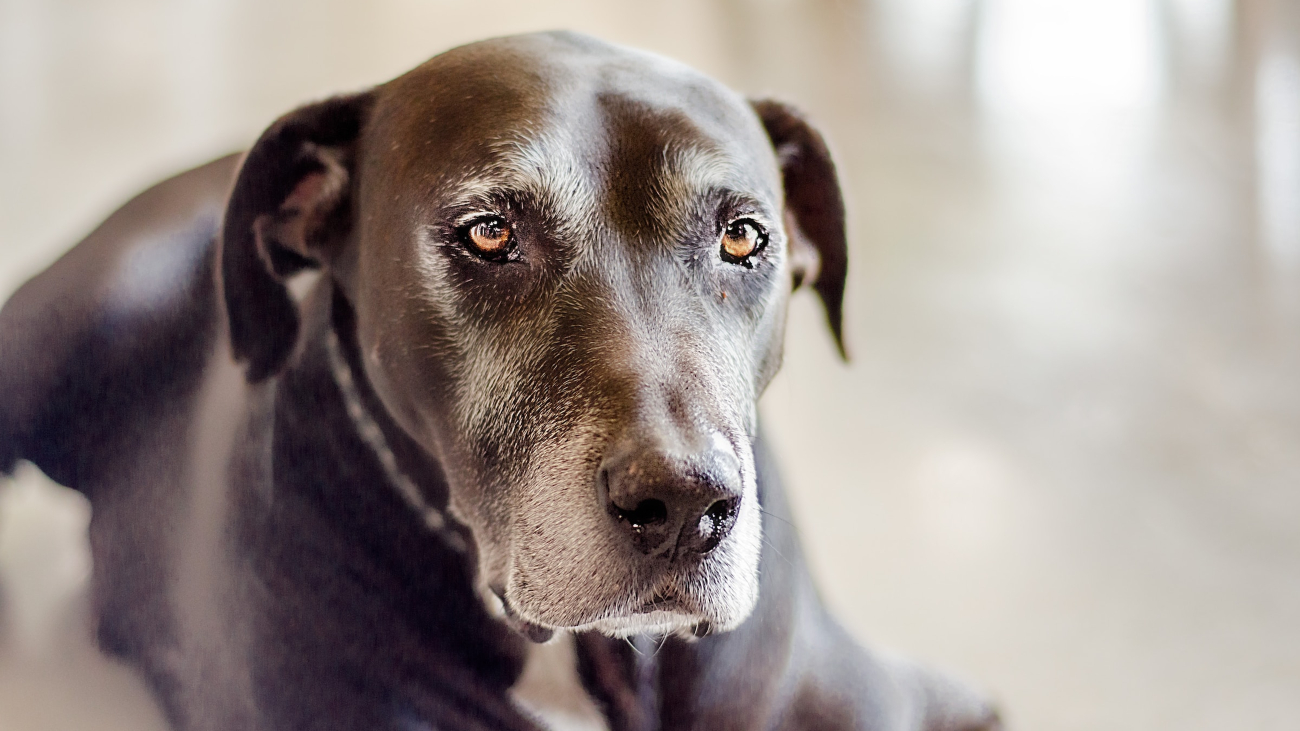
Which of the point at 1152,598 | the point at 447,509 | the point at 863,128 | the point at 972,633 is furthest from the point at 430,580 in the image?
the point at 863,128

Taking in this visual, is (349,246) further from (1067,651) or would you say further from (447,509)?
(1067,651)

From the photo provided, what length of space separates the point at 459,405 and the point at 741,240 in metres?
0.29

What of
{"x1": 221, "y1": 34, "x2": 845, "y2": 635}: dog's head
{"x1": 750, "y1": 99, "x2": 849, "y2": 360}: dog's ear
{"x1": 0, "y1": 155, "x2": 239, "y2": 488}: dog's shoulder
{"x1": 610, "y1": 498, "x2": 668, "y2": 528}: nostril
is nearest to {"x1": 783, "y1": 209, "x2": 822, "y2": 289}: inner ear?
{"x1": 750, "y1": 99, "x2": 849, "y2": 360}: dog's ear

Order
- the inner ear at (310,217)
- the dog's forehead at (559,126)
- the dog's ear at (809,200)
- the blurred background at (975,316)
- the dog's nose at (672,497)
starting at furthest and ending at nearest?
the blurred background at (975,316), the dog's ear at (809,200), the inner ear at (310,217), the dog's forehead at (559,126), the dog's nose at (672,497)

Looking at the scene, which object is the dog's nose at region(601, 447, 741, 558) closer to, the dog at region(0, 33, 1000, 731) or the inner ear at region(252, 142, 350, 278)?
the dog at region(0, 33, 1000, 731)

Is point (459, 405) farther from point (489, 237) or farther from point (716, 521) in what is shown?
point (716, 521)

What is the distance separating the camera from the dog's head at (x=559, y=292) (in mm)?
888

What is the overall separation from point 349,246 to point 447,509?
0.27 metres

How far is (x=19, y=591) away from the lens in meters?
1.20

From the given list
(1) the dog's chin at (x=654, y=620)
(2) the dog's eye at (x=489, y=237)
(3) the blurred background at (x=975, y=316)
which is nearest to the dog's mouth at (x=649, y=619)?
(1) the dog's chin at (x=654, y=620)

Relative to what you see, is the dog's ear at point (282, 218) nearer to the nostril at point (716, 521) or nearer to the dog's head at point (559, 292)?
the dog's head at point (559, 292)

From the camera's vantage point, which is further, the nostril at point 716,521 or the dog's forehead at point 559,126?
the dog's forehead at point 559,126

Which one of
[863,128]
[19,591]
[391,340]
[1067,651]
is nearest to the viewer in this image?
[391,340]

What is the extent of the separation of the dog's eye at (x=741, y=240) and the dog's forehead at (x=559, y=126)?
0.11 feet
